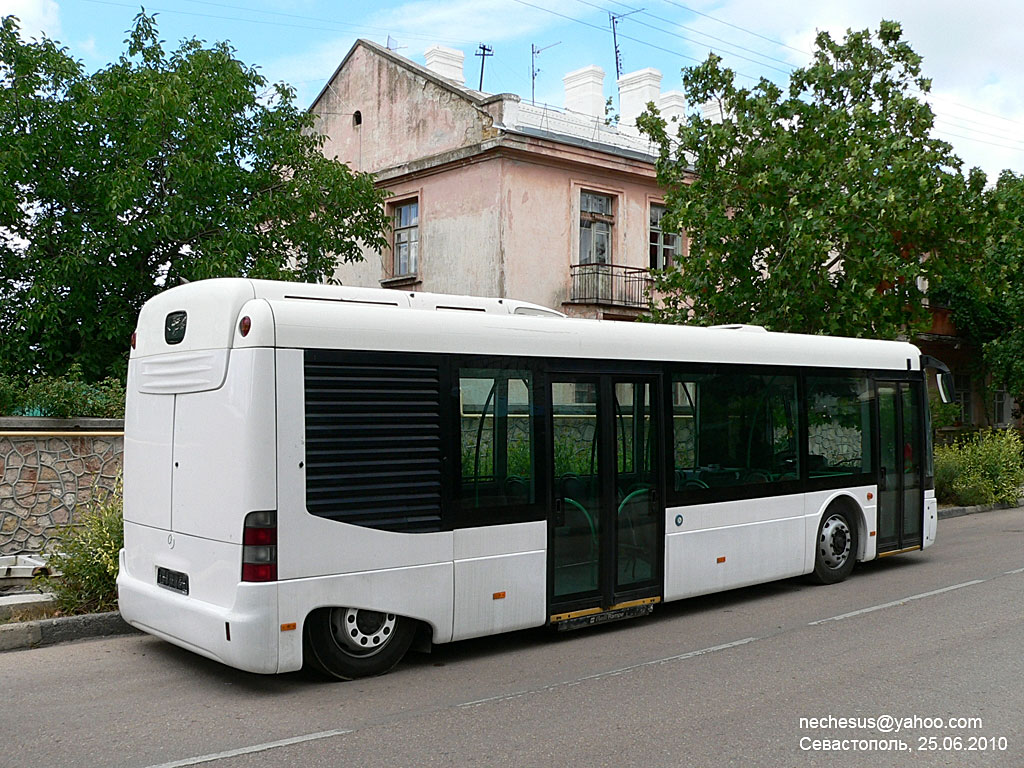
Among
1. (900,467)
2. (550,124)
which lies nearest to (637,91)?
(550,124)

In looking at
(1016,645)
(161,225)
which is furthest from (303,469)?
(161,225)

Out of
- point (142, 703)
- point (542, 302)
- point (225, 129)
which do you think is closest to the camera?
point (142, 703)

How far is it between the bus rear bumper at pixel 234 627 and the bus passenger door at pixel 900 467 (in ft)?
24.8

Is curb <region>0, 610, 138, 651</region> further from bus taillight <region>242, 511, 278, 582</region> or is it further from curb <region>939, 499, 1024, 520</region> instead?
curb <region>939, 499, 1024, 520</region>

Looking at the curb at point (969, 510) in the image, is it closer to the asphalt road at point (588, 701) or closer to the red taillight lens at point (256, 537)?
the asphalt road at point (588, 701)

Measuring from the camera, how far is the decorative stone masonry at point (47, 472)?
11.1 metres

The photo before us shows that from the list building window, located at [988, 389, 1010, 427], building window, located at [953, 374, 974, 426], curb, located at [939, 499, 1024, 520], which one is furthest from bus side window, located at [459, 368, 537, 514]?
building window, located at [988, 389, 1010, 427]

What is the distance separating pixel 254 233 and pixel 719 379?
9109 mm

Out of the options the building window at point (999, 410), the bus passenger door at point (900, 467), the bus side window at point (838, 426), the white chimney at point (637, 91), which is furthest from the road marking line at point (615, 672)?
the building window at point (999, 410)

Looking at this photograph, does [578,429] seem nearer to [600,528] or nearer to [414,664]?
[600,528]

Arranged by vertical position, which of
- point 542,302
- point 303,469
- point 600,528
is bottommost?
point 600,528

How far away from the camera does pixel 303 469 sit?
6.86m

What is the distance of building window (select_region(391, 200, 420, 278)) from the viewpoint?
78.7 feet

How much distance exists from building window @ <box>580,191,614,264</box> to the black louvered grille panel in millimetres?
15989
